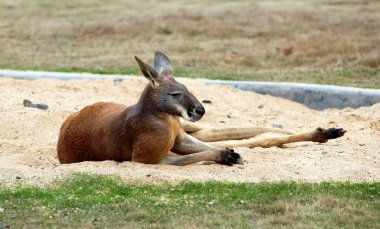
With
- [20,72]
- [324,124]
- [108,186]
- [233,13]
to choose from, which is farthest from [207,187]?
[233,13]

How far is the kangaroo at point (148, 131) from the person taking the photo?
362 inches

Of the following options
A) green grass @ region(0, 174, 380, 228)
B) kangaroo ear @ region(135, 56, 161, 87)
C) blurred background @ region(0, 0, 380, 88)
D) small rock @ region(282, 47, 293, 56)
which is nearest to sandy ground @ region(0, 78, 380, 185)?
green grass @ region(0, 174, 380, 228)

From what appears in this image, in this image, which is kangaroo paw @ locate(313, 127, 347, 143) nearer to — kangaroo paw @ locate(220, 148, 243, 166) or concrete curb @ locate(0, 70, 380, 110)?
kangaroo paw @ locate(220, 148, 243, 166)

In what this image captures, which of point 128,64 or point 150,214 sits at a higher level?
point 150,214

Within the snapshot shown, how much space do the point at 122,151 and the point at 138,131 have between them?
28 centimetres

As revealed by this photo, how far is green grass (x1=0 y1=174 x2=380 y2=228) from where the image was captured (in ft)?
23.6

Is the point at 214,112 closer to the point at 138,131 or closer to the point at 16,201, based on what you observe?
the point at 138,131

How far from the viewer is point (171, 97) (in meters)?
9.34

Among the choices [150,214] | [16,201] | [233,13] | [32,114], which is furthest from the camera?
[233,13]

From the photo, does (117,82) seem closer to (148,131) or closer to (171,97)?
(171,97)

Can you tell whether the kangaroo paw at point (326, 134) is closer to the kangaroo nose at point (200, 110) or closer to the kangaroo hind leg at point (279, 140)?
the kangaroo hind leg at point (279, 140)

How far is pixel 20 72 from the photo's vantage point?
1459 centimetres

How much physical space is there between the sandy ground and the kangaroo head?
0.55 m

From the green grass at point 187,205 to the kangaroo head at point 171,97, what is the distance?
3.47ft
